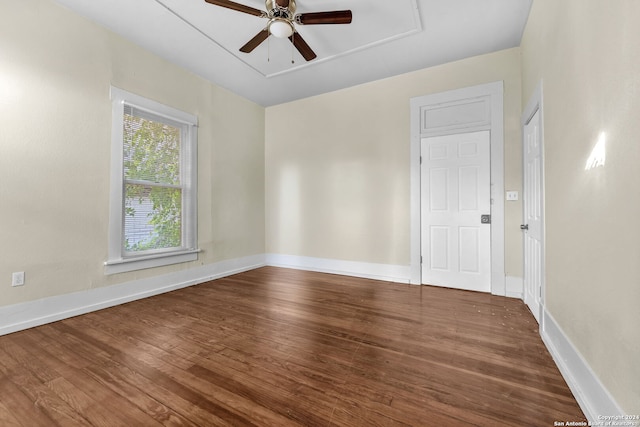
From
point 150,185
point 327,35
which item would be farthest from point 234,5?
point 150,185

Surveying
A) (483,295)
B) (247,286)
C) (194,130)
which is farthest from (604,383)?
(194,130)

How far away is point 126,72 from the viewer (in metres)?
3.15

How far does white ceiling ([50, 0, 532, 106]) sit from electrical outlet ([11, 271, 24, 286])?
→ 8.57 feet

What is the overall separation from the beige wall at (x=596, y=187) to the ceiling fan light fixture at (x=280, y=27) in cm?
203

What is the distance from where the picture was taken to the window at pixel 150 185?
3066 millimetres

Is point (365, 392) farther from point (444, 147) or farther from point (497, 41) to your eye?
point (497, 41)

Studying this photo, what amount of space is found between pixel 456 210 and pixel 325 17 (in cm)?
275

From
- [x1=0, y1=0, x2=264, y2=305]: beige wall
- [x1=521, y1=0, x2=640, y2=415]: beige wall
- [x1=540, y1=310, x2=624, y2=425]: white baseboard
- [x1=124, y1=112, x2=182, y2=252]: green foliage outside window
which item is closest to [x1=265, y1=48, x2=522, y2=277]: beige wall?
[x1=521, y1=0, x2=640, y2=415]: beige wall

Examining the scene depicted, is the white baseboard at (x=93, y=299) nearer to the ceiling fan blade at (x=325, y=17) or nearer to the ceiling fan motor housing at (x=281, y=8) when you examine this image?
the ceiling fan motor housing at (x=281, y=8)

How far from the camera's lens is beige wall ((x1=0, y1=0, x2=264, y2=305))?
2363 mm

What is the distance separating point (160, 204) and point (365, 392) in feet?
10.9

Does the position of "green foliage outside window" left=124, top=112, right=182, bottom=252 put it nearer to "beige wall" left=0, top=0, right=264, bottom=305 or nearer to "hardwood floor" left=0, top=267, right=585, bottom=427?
"beige wall" left=0, top=0, right=264, bottom=305

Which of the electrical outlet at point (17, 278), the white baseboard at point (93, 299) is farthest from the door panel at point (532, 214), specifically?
the electrical outlet at point (17, 278)

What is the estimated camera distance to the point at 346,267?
14.5 ft
